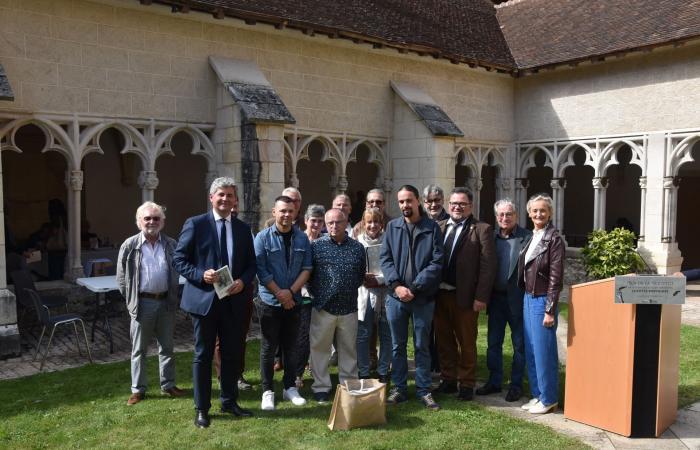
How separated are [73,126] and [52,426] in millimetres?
4177

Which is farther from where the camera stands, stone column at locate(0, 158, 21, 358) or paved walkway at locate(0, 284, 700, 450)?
stone column at locate(0, 158, 21, 358)

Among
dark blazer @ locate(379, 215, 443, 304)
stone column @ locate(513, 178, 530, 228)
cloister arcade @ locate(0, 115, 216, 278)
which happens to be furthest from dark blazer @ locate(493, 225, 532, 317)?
stone column @ locate(513, 178, 530, 228)

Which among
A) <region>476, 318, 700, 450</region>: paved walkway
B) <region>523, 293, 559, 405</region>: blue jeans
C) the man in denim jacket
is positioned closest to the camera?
<region>476, 318, 700, 450</region>: paved walkway

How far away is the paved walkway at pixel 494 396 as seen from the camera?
4168 millimetres

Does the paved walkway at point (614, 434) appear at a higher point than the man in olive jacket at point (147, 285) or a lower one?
lower

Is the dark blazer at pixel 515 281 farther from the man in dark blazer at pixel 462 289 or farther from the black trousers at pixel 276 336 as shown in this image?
the black trousers at pixel 276 336

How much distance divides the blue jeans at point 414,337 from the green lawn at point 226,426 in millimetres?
198

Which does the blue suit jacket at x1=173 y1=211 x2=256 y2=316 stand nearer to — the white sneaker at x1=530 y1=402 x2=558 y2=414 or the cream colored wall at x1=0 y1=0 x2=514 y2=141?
the white sneaker at x1=530 y1=402 x2=558 y2=414

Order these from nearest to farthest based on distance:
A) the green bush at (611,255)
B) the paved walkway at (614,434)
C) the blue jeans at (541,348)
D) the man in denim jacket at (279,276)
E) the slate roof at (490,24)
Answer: the paved walkway at (614,434), the blue jeans at (541,348), the man in denim jacket at (279,276), the slate roof at (490,24), the green bush at (611,255)

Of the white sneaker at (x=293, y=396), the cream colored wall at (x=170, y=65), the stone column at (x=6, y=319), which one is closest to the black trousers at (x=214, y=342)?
the white sneaker at (x=293, y=396)

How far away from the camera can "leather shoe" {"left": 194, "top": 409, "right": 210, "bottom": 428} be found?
4.38 meters

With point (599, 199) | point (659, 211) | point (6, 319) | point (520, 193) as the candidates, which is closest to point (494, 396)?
point (6, 319)

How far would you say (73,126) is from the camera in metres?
7.45

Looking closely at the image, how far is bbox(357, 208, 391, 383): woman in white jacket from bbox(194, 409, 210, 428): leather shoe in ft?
4.56
